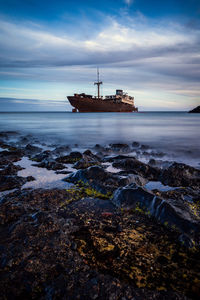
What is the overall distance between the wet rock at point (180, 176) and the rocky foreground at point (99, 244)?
→ 61cm

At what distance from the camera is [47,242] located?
2.56m

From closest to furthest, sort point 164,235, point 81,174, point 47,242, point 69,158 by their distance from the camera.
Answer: point 47,242
point 164,235
point 81,174
point 69,158

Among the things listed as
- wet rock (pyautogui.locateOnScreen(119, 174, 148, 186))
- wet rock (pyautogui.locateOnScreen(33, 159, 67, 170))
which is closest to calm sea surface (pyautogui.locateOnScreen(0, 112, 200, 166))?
wet rock (pyautogui.locateOnScreen(119, 174, 148, 186))

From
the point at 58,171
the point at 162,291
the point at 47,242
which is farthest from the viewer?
the point at 58,171

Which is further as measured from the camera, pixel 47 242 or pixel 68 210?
pixel 68 210

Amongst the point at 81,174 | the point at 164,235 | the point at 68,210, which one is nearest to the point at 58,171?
the point at 81,174

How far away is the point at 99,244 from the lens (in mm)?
2645

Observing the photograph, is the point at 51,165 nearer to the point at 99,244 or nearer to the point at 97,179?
the point at 97,179

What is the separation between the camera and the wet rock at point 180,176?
5180 millimetres

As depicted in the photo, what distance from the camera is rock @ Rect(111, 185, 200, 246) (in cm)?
288

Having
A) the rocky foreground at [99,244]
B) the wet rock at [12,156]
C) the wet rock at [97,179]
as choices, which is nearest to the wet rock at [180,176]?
the rocky foreground at [99,244]

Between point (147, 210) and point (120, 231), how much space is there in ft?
2.57

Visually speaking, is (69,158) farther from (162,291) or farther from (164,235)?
(162,291)

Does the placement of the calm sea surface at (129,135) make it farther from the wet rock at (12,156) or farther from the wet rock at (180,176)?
the wet rock at (12,156)
